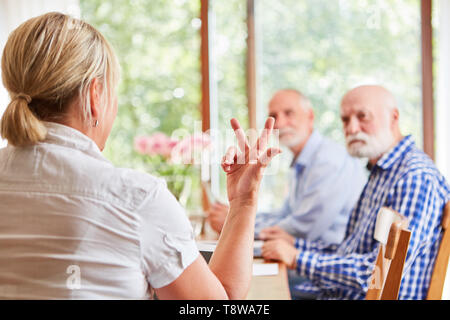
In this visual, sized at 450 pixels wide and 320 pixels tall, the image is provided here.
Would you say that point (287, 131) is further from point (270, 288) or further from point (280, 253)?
point (270, 288)

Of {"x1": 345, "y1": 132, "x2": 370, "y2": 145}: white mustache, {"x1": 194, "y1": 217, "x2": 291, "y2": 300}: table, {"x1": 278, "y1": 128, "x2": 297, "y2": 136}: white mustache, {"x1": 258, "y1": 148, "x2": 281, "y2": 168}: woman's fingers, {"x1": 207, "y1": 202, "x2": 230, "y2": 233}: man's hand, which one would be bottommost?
{"x1": 194, "y1": 217, "x2": 291, "y2": 300}: table

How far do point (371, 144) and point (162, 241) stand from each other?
1398mm

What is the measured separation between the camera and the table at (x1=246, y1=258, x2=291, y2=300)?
1275 mm

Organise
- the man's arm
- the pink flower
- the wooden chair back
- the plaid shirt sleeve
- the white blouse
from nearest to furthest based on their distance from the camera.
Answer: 1. the white blouse
2. the wooden chair back
3. the plaid shirt sleeve
4. the man's arm
5. the pink flower

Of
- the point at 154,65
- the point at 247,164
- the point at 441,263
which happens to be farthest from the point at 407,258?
the point at 154,65

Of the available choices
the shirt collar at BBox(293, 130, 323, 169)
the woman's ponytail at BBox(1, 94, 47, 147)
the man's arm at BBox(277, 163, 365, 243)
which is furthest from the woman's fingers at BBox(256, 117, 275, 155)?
the shirt collar at BBox(293, 130, 323, 169)

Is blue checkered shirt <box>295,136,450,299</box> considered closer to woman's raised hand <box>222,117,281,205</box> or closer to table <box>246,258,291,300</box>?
table <box>246,258,291,300</box>

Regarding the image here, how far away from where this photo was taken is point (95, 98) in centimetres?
85

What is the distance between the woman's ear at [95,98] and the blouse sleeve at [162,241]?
19 centimetres

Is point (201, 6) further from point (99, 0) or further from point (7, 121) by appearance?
point (7, 121)

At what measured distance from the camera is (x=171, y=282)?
2.52 feet

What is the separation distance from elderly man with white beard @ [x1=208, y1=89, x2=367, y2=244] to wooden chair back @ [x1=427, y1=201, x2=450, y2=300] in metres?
0.74

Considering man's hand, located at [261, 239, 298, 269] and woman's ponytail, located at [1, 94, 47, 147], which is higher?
woman's ponytail, located at [1, 94, 47, 147]

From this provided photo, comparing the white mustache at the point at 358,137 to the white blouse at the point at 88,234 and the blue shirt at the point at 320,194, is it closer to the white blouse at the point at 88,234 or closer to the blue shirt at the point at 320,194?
the blue shirt at the point at 320,194
